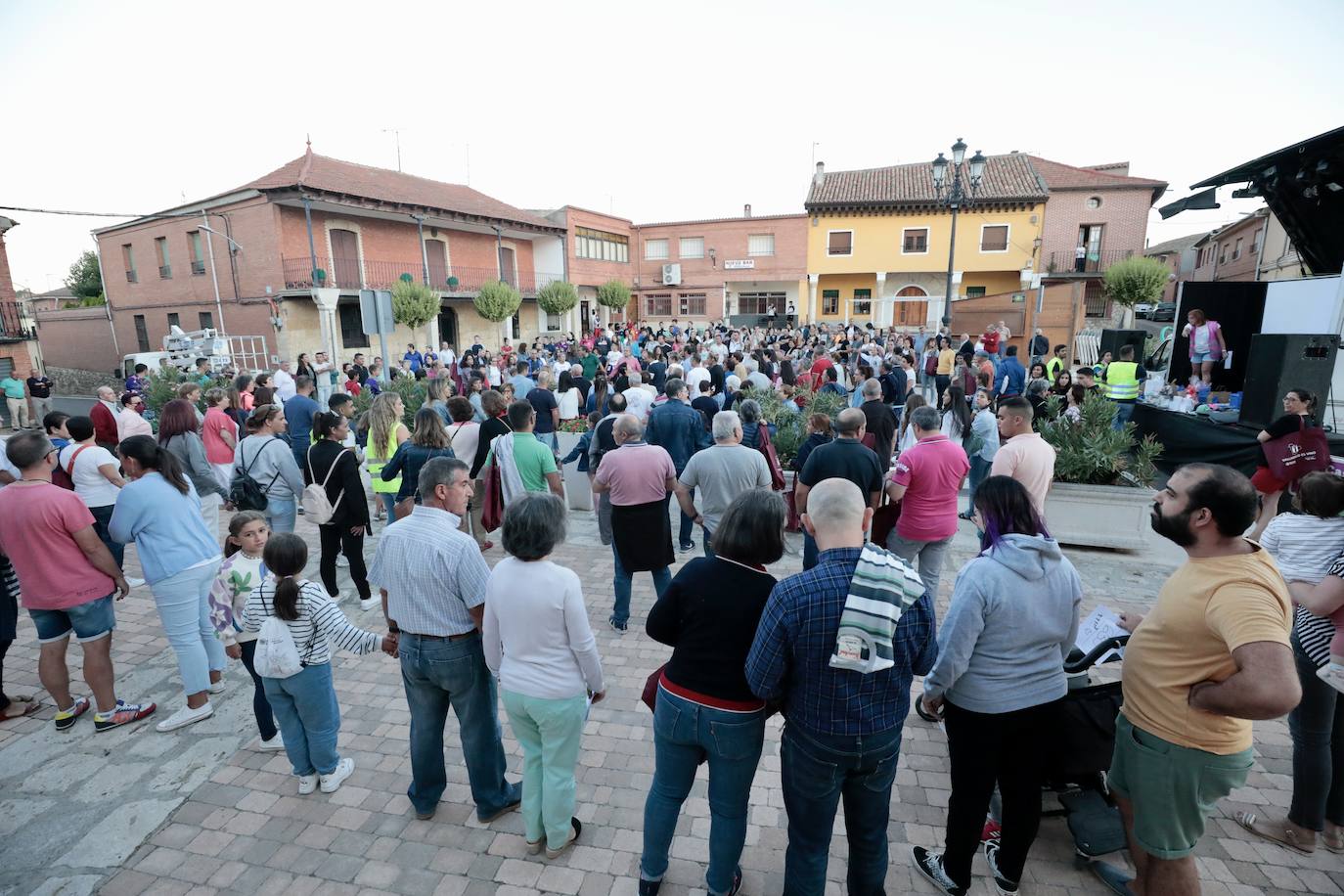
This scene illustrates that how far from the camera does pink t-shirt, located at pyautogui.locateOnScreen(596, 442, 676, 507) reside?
452 centimetres

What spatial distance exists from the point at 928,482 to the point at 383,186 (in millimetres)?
25477

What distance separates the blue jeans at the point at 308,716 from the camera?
3023 millimetres

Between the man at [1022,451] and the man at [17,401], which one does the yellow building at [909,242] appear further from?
the man at [17,401]

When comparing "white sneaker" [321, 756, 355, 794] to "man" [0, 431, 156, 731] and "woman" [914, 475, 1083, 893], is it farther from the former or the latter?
"woman" [914, 475, 1083, 893]

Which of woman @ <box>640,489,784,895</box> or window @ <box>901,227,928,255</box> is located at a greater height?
window @ <box>901,227,928,255</box>

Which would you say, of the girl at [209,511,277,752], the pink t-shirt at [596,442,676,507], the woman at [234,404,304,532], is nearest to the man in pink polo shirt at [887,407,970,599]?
the pink t-shirt at [596,442,676,507]

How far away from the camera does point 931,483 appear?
13.8ft

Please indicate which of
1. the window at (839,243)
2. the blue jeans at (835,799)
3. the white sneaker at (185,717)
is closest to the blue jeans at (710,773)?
the blue jeans at (835,799)

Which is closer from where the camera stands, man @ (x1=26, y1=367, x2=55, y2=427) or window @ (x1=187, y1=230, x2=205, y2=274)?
man @ (x1=26, y1=367, x2=55, y2=427)

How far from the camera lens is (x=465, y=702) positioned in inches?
112

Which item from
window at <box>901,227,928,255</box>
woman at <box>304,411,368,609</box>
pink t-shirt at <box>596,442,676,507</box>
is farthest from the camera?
window at <box>901,227,928,255</box>

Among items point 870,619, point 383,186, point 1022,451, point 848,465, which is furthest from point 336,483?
point 383,186

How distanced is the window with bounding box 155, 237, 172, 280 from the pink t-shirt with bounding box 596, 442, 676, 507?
89.2 feet

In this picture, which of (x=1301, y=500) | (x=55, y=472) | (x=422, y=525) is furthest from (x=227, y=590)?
(x=1301, y=500)
